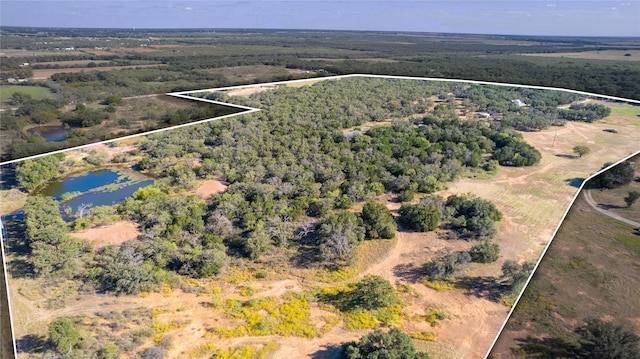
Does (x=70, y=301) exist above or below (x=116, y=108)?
below

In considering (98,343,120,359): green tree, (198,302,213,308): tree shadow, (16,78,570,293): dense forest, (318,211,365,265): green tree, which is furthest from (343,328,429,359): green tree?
(98,343,120,359): green tree

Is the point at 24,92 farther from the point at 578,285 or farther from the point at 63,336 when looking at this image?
the point at 578,285

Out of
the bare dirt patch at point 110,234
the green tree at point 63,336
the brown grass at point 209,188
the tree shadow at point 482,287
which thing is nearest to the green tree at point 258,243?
the bare dirt patch at point 110,234

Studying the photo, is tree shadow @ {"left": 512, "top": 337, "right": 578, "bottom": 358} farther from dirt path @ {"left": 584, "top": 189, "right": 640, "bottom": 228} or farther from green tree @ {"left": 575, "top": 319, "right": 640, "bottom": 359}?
dirt path @ {"left": 584, "top": 189, "right": 640, "bottom": 228}

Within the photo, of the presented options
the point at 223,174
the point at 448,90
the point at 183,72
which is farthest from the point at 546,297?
the point at 448,90

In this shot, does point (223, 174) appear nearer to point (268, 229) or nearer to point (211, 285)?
point (268, 229)

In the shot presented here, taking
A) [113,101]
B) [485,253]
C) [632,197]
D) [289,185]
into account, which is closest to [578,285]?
[632,197]
